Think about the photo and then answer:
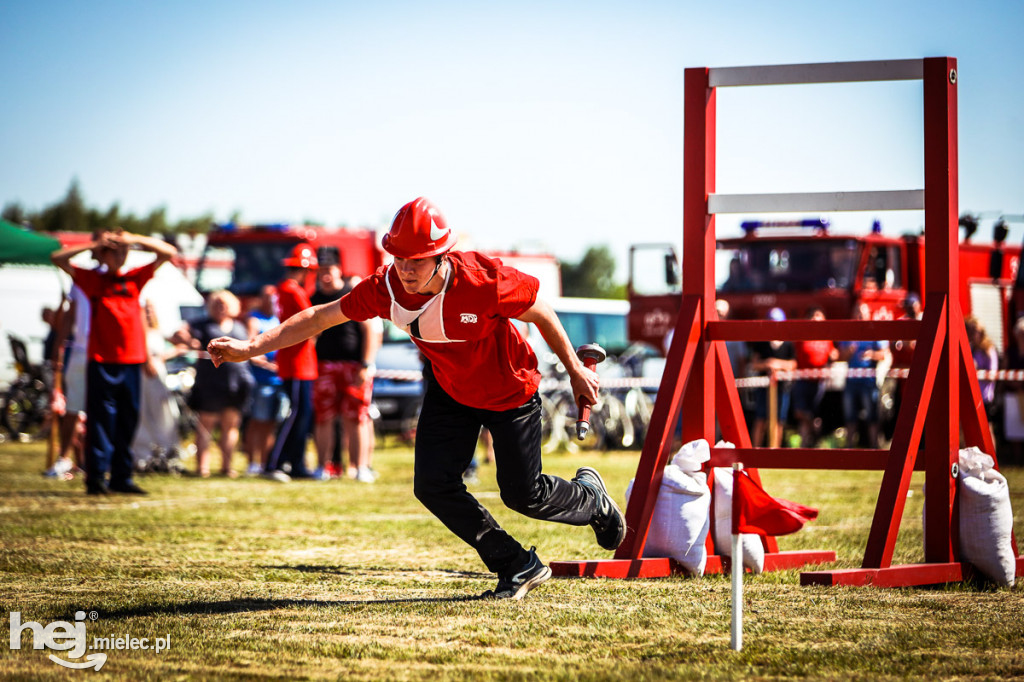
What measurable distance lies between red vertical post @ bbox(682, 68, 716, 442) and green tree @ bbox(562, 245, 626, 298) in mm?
99794

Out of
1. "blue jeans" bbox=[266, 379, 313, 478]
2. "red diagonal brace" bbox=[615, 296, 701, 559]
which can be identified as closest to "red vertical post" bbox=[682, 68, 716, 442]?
"red diagonal brace" bbox=[615, 296, 701, 559]

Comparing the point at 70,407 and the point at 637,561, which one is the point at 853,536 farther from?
the point at 70,407

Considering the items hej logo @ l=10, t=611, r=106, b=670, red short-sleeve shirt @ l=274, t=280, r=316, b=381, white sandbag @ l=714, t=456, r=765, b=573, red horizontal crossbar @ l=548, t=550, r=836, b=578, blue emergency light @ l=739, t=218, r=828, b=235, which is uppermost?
blue emergency light @ l=739, t=218, r=828, b=235

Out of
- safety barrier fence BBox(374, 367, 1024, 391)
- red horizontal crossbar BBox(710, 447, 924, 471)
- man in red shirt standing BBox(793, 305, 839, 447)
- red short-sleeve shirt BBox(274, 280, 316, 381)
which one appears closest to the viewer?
red horizontal crossbar BBox(710, 447, 924, 471)

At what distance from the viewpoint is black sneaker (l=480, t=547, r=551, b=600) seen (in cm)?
555

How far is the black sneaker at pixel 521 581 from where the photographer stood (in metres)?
5.55

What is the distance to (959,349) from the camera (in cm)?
622

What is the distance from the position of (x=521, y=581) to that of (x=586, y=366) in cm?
101

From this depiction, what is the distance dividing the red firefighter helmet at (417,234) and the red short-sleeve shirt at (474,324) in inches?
6.5

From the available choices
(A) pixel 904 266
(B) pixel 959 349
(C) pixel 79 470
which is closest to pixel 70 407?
(C) pixel 79 470

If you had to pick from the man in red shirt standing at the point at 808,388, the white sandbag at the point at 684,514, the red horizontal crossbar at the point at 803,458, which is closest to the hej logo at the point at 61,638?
the white sandbag at the point at 684,514

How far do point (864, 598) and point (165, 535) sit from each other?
14.6ft

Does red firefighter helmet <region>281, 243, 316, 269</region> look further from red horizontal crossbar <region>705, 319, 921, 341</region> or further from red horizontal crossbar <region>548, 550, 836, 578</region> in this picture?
red horizontal crossbar <region>548, 550, 836, 578</region>

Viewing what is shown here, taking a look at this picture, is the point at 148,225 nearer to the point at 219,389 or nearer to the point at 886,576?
the point at 219,389
